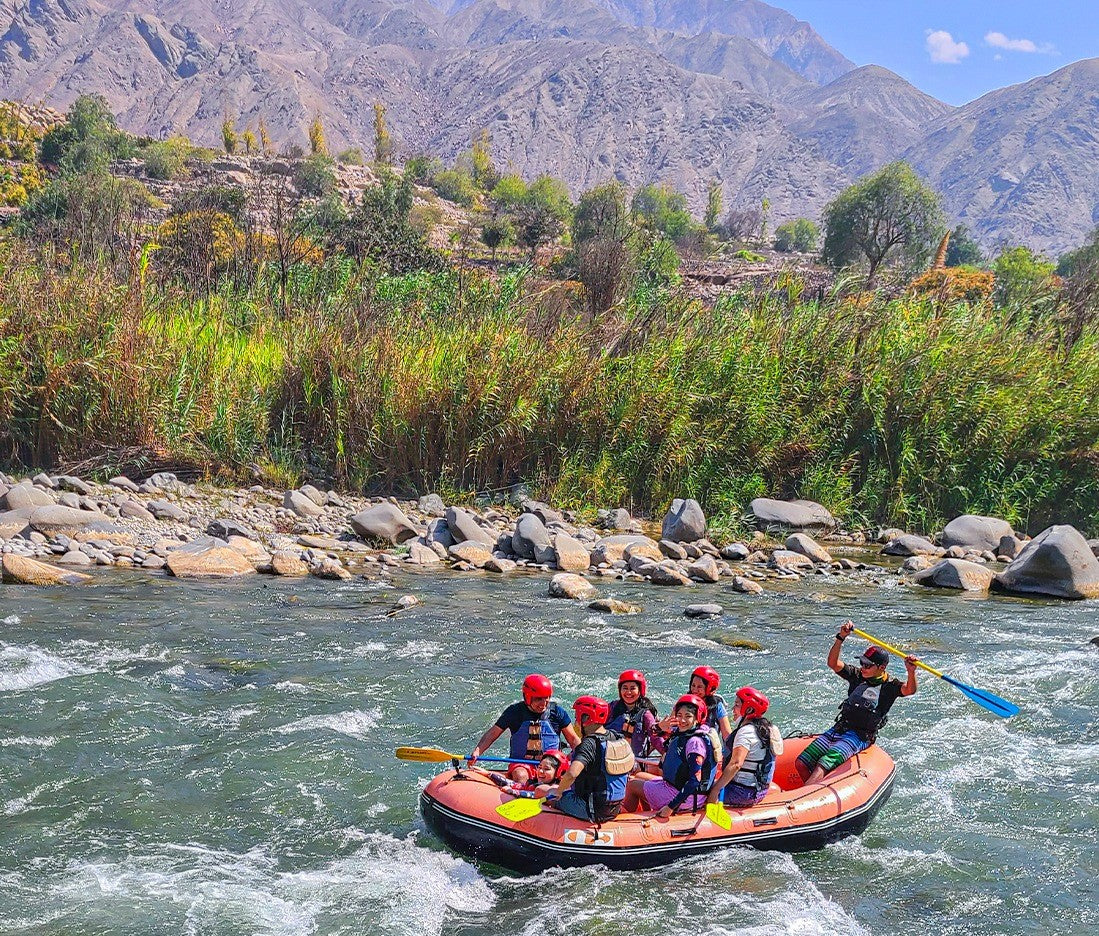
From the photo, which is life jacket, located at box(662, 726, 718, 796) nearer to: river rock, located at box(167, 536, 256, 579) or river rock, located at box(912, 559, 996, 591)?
river rock, located at box(167, 536, 256, 579)

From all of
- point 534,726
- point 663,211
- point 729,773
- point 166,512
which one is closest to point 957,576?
point 729,773


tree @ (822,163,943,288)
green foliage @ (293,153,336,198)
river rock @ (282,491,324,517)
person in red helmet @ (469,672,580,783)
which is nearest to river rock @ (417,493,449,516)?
river rock @ (282,491,324,517)

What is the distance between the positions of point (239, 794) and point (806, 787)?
3407 millimetres

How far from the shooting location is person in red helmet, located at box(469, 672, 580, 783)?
6.28 m

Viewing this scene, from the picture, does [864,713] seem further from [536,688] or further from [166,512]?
[166,512]

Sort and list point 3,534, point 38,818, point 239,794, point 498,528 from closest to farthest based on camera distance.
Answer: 1. point 38,818
2. point 239,794
3. point 3,534
4. point 498,528

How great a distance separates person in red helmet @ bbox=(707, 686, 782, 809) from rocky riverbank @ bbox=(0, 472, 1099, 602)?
13.7 feet

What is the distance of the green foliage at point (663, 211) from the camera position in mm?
77375

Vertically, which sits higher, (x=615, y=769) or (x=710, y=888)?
(x=615, y=769)

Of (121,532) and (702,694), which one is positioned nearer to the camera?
(702,694)

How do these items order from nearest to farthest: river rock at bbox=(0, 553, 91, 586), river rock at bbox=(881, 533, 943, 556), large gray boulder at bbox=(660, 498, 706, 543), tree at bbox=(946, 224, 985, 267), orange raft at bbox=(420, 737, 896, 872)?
orange raft at bbox=(420, 737, 896, 872) < river rock at bbox=(0, 553, 91, 586) < large gray boulder at bbox=(660, 498, 706, 543) < river rock at bbox=(881, 533, 943, 556) < tree at bbox=(946, 224, 985, 267)

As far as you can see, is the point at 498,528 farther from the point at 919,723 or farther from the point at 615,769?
the point at 615,769

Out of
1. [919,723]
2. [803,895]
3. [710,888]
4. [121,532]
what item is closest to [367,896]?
[710,888]

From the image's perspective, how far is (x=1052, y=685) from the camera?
28.2 ft
